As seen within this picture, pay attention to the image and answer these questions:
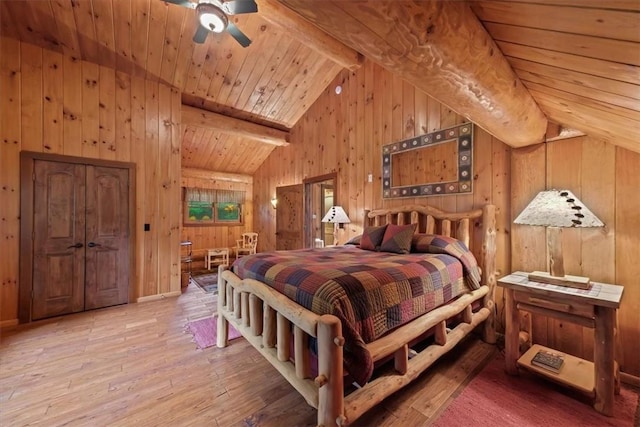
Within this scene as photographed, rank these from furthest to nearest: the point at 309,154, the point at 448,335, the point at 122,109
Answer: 1. the point at 309,154
2. the point at 122,109
3. the point at 448,335

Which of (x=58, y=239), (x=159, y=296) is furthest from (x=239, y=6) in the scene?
(x=159, y=296)

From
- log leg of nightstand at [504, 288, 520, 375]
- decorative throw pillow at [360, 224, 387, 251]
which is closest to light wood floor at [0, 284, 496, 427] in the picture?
log leg of nightstand at [504, 288, 520, 375]

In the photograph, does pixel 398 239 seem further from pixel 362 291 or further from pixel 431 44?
pixel 431 44

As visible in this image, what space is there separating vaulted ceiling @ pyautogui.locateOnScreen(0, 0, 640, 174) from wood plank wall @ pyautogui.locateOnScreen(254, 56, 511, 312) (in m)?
0.40

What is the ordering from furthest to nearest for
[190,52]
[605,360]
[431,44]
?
[190,52]
[605,360]
[431,44]

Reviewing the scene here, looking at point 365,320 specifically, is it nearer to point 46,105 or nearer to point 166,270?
point 166,270

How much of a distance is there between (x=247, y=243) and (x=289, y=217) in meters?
1.79

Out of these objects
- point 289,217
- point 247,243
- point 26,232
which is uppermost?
point 289,217

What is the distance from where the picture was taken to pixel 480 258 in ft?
8.57

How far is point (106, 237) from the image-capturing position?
10.7 feet

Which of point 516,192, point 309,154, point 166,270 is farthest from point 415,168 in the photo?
point 166,270

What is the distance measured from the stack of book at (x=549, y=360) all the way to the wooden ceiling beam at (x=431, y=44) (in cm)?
188

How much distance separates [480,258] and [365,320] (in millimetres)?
1891

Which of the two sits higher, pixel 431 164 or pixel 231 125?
pixel 231 125
